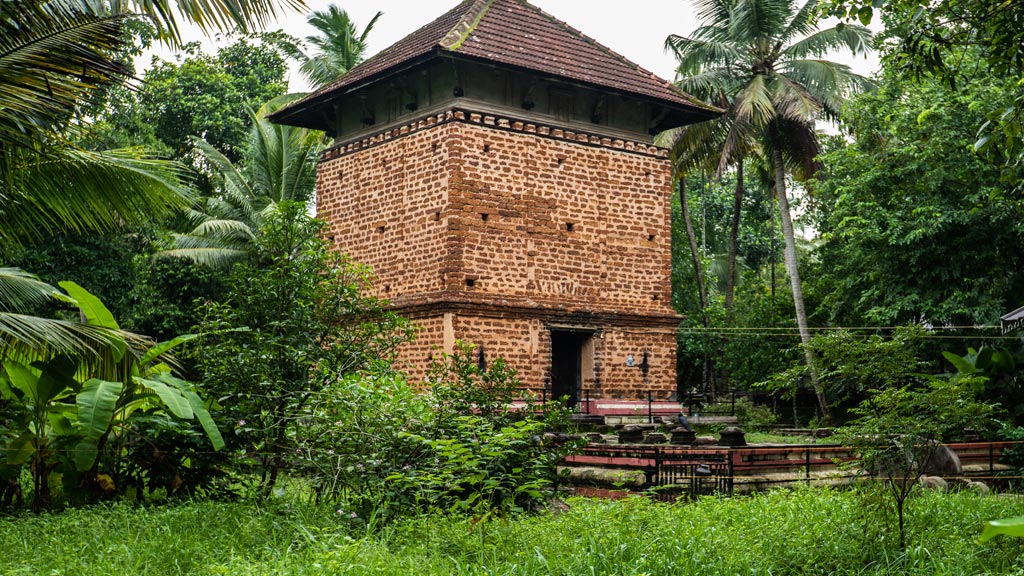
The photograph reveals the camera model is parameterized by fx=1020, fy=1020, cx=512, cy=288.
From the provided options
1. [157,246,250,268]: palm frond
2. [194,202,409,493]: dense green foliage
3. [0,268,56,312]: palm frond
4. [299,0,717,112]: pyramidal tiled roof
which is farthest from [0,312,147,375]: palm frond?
[157,246,250,268]: palm frond

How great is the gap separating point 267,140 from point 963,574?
2386 cm

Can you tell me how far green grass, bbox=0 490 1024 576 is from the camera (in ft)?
22.1

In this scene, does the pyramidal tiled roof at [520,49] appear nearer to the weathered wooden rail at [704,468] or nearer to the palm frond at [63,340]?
the weathered wooden rail at [704,468]

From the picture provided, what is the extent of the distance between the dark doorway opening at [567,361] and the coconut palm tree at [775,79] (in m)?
7.57

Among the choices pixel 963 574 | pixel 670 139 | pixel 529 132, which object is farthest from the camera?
pixel 670 139

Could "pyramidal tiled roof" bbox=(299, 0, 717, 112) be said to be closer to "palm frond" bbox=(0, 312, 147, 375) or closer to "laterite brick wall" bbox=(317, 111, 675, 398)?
"laterite brick wall" bbox=(317, 111, 675, 398)

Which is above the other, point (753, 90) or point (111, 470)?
point (753, 90)

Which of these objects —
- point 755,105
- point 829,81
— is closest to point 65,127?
point 755,105

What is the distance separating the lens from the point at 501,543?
23.5 feet

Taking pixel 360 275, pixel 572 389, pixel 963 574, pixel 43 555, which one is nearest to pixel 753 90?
pixel 572 389

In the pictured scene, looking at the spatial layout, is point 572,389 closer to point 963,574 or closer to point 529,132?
point 529,132

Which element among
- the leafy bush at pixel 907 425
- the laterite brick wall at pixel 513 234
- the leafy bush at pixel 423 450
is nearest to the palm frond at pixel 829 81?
the laterite brick wall at pixel 513 234

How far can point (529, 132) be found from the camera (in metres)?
19.7

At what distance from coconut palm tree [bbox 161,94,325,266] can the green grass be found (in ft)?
61.6
